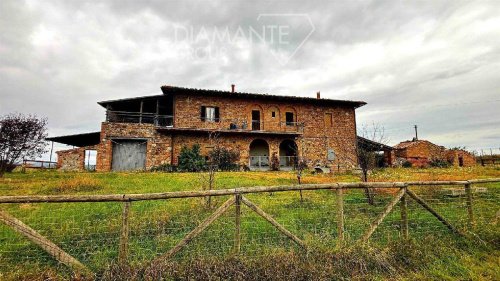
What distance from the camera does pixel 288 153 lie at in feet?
79.3

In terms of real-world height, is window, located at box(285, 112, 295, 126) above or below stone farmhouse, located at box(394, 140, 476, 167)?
above

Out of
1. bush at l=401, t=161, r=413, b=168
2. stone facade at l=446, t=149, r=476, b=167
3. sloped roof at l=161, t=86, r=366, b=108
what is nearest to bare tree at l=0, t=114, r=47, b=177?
sloped roof at l=161, t=86, r=366, b=108

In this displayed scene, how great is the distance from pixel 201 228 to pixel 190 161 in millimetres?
14579

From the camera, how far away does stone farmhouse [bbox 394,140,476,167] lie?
25794 mm

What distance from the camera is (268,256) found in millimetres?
3654

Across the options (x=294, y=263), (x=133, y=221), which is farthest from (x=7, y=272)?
(x=294, y=263)

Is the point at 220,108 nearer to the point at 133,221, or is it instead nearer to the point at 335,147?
the point at 335,147

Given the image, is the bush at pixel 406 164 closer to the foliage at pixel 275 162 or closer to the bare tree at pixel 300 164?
the bare tree at pixel 300 164

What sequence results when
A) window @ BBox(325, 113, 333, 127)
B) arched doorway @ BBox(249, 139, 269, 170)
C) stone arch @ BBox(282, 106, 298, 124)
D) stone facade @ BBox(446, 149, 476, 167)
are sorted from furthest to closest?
stone facade @ BBox(446, 149, 476, 167)
window @ BBox(325, 113, 333, 127)
stone arch @ BBox(282, 106, 298, 124)
arched doorway @ BBox(249, 139, 269, 170)

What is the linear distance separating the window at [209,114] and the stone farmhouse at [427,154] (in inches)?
715

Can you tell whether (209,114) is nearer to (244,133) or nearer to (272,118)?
(244,133)

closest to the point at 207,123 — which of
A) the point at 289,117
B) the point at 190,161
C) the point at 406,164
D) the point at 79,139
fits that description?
the point at 190,161

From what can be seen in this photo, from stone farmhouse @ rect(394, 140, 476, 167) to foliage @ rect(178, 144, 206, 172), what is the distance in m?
19.5

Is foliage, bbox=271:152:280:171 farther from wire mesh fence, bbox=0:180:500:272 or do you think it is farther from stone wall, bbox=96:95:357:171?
wire mesh fence, bbox=0:180:500:272
